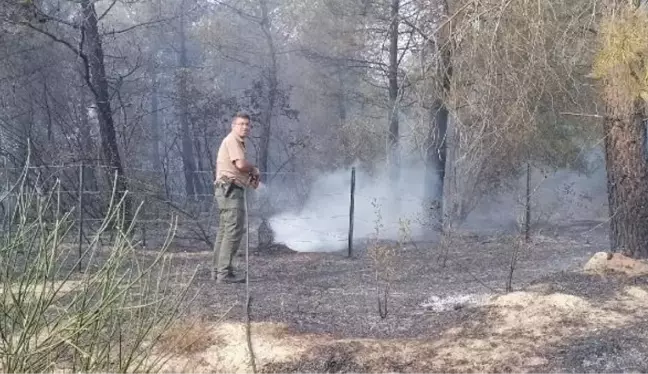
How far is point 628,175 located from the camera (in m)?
6.41

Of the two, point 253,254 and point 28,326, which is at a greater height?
point 28,326

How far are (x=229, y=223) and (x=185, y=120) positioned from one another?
17232 millimetres

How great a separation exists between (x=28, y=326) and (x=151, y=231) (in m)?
8.14

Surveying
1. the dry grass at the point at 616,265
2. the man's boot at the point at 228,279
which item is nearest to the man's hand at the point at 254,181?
the man's boot at the point at 228,279

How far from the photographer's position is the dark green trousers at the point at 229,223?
6.76m

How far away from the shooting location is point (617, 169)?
6469 mm

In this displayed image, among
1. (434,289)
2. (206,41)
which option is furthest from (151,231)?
(206,41)

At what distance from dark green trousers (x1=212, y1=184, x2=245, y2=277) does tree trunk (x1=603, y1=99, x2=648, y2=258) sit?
3.57m

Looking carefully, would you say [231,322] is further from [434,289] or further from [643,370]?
[643,370]

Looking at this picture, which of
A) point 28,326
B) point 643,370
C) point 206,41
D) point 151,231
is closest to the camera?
point 28,326

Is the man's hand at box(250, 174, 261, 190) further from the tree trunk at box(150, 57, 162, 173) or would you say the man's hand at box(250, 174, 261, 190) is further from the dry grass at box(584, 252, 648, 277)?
the tree trunk at box(150, 57, 162, 173)

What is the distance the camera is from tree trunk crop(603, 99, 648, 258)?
6328 mm

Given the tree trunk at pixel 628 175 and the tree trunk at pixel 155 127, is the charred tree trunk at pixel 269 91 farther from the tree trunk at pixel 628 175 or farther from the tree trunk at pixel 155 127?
the tree trunk at pixel 628 175

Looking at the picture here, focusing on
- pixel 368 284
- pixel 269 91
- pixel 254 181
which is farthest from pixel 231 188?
pixel 269 91
